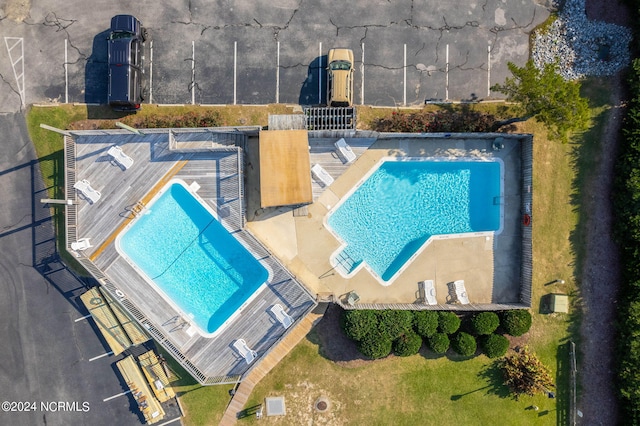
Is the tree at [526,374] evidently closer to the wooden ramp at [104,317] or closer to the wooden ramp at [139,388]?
the wooden ramp at [139,388]

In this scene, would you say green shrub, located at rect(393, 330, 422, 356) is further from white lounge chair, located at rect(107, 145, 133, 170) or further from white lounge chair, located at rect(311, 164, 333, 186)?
white lounge chair, located at rect(107, 145, 133, 170)

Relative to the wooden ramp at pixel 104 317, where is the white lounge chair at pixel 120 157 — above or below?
above

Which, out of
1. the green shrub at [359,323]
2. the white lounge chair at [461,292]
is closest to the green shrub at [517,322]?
the white lounge chair at [461,292]

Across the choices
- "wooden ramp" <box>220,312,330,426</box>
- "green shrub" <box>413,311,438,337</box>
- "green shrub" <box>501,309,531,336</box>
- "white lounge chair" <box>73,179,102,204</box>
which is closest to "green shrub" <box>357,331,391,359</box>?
"green shrub" <box>413,311,438,337</box>

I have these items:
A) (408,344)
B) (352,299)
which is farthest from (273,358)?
(408,344)

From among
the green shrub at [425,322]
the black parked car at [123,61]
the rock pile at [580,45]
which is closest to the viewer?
the black parked car at [123,61]

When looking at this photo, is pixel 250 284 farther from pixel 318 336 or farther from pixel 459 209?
pixel 459 209
